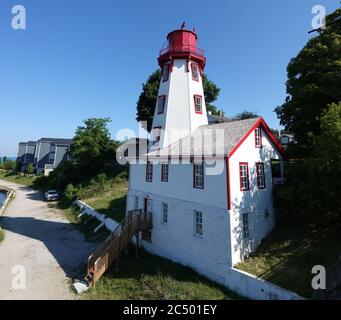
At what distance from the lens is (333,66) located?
18438 mm

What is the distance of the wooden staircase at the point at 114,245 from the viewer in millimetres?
16714

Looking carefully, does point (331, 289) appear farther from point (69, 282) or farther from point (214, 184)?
point (69, 282)

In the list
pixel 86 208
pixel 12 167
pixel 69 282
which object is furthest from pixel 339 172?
pixel 12 167

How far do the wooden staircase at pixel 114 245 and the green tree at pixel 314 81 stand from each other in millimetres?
14062

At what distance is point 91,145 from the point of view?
4728cm

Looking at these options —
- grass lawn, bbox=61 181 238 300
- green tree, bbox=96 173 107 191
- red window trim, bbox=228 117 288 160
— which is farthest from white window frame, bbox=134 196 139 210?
green tree, bbox=96 173 107 191

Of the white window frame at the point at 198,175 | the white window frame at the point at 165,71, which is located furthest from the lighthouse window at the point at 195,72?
the white window frame at the point at 198,175

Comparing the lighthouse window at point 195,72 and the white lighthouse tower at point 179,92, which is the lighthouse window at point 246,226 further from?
the lighthouse window at point 195,72

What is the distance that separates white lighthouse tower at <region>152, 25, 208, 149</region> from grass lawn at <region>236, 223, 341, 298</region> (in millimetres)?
11577

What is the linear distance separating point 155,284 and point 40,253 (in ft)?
38.4

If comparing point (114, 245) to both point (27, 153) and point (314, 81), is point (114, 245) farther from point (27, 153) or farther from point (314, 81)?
point (27, 153)

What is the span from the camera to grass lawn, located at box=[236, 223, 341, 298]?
12.8 metres

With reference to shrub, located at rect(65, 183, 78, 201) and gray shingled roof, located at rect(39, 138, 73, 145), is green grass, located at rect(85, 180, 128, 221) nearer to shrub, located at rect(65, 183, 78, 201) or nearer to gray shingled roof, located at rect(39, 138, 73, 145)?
shrub, located at rect(65, 183, 78, 201)

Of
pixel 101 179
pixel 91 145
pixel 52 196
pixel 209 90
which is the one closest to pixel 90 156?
pixel 91 145
